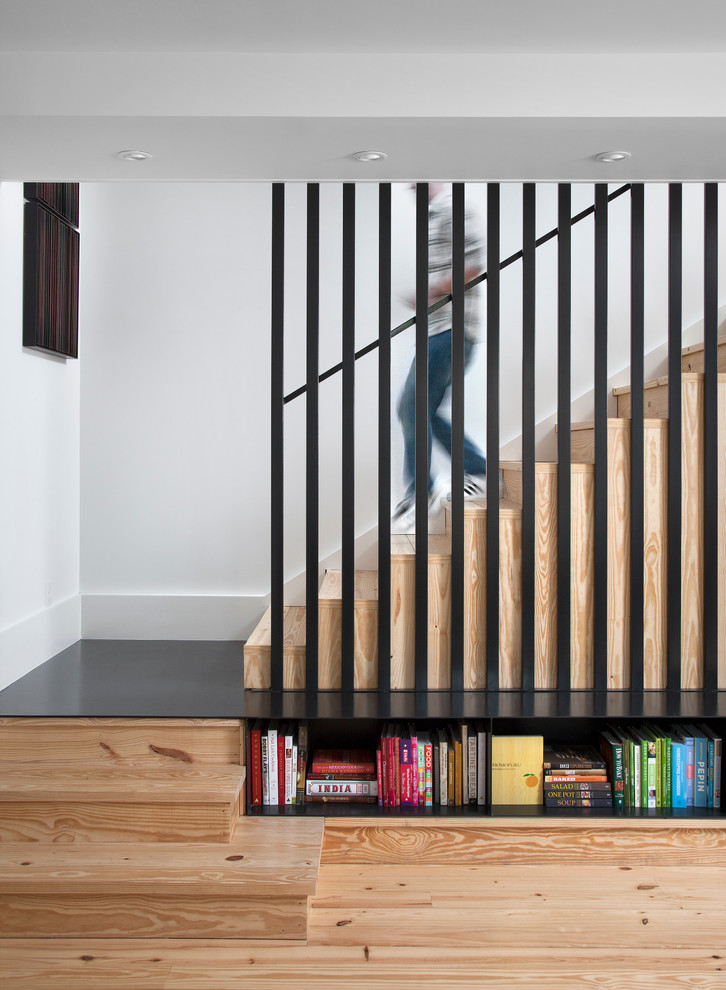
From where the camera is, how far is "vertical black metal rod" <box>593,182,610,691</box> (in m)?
3.20

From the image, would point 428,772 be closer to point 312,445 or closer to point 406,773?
point 406,773

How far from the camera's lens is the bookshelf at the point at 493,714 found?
111 inches

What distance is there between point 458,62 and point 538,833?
8.34 feet

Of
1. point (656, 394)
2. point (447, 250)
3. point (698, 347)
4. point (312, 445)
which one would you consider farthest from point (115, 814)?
point (447, 250)

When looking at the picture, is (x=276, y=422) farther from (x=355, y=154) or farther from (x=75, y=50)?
(x=75, y=50)

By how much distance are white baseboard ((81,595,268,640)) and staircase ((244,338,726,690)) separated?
3.77 feet

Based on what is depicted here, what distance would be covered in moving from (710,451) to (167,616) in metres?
2.79

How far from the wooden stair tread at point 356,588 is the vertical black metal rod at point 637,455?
1.03m

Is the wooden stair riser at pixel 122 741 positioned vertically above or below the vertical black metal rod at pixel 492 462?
below

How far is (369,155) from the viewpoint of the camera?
2.85 metres

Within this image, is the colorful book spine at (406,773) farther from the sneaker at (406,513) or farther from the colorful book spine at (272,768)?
the sneaker at (406,513)

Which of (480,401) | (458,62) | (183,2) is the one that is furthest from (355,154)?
(480,401)

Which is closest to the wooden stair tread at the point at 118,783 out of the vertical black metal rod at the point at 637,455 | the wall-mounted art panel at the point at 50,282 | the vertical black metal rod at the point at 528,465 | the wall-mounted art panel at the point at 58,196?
the vertical black metal rod at the point at 528,465

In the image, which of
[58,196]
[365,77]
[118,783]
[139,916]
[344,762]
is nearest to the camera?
[139,916]
